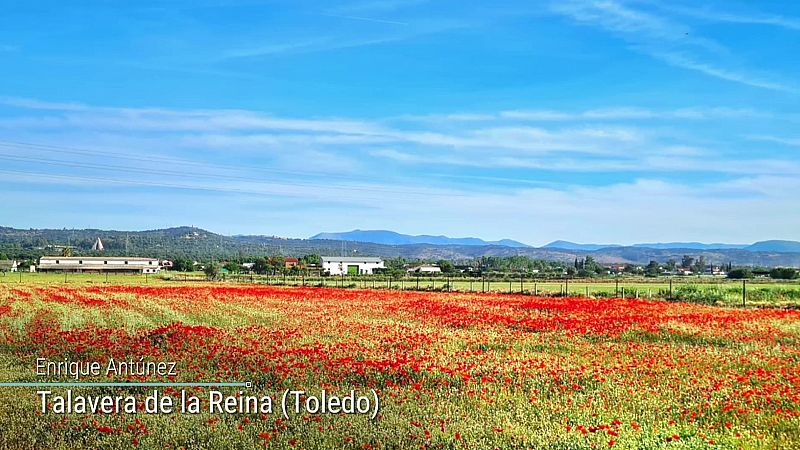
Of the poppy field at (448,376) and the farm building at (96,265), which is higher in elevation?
the poppy field at (448,376)

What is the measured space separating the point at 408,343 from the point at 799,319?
18.1 m

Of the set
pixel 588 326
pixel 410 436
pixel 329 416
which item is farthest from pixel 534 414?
pixel 588 326

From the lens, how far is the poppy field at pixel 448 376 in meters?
10.7

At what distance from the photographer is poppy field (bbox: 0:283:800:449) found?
10.7 m

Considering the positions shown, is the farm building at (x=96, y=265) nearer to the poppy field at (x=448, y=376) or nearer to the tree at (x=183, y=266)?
the tree at (x=183, y=266)

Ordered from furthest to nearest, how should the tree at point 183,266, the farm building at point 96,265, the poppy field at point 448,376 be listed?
the farm building at point 96,265 < the tree at point 183,266 < the poppy field at point 448,376

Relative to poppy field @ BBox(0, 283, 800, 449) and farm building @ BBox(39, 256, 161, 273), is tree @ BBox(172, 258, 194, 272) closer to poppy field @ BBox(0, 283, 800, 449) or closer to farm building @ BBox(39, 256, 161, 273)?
farm building @ BBox(39, 256, 161, 273)

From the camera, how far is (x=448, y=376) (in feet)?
48.4

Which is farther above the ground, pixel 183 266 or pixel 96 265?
pixel 183 266

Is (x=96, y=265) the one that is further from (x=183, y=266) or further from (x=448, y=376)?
(x=448, y=376)

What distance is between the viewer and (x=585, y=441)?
1030 cm

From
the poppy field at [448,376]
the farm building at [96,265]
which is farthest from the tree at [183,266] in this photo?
the poppy field at [448,376]

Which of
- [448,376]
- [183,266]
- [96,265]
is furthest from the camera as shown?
[96,265]

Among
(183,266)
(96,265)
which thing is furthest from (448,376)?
(96,265)
